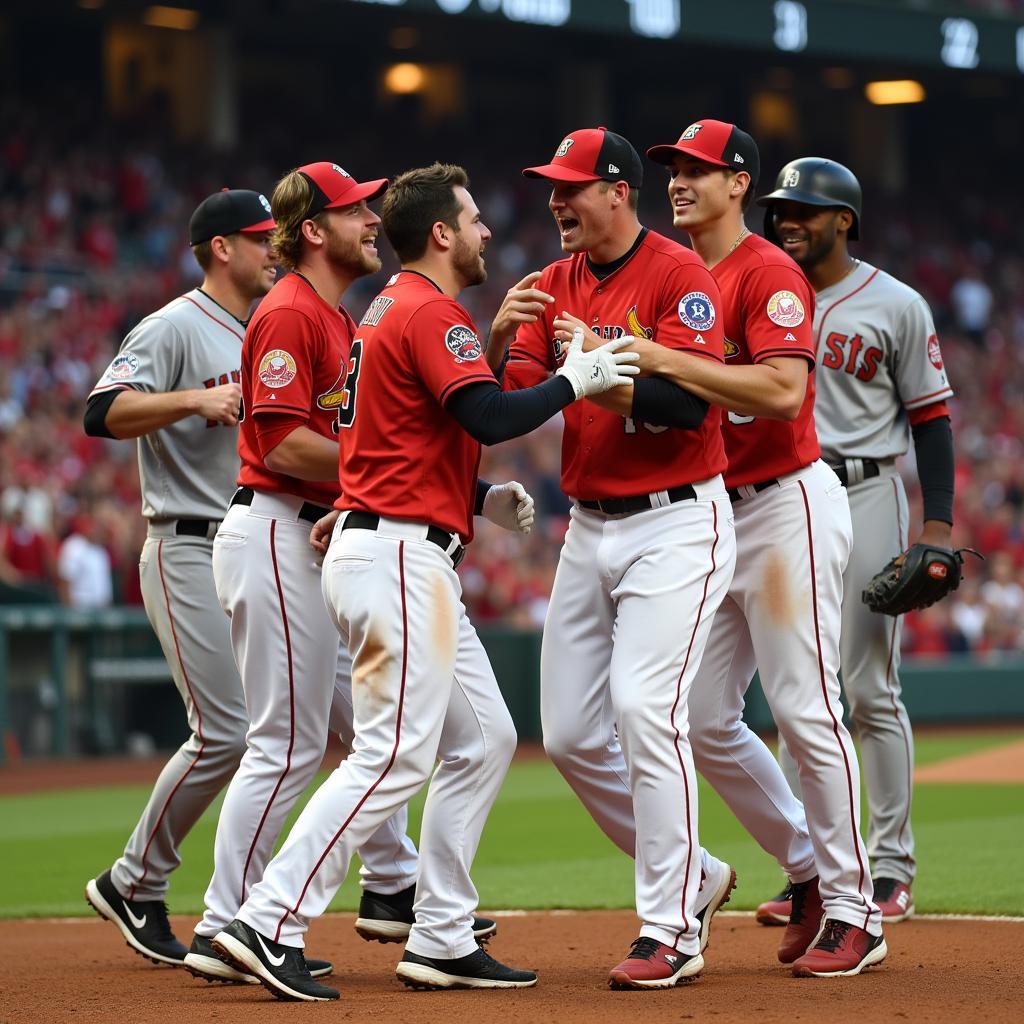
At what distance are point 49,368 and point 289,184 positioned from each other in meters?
11.0

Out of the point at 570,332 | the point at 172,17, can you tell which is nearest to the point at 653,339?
the point at 570,332

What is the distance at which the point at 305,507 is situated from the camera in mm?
4934

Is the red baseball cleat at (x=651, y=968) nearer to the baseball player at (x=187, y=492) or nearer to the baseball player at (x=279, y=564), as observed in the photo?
the baseball player at (x=279, y=564)

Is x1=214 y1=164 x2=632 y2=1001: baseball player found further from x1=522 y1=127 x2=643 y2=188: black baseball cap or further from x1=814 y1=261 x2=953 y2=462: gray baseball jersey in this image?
x1=814 y1=261 x2=953 y2=462: gray baseball jersey

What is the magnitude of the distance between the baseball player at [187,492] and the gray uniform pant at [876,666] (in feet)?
6.16

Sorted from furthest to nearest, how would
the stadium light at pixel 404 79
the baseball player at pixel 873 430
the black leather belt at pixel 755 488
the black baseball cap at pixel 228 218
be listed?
1. the stadium light at pixel 404 79
2. the baseball player at pixel 873 430
3. the black baseball cap at pixel 228 218
4. the black leather belt at pixel 755 488

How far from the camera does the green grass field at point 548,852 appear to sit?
A: 6.46 metres

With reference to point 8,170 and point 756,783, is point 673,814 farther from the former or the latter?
point 8,170

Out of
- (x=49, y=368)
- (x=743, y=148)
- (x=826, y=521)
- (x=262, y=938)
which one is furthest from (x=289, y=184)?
(x=49, y=368)

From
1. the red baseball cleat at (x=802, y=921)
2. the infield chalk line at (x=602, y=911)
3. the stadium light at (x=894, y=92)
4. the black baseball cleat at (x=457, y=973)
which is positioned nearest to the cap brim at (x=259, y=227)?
the black baseball cleat at (x=457, y=973)

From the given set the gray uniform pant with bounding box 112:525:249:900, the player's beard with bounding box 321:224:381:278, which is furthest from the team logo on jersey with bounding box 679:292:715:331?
the gray uniform pant with bounding box 112:525:249:900

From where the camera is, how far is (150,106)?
71.8ft

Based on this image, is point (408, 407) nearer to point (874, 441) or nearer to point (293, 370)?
point (293, 370)

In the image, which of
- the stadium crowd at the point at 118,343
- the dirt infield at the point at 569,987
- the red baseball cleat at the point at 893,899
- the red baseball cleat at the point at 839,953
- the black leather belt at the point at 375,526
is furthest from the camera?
the stadium crowd at the point at 118,343
